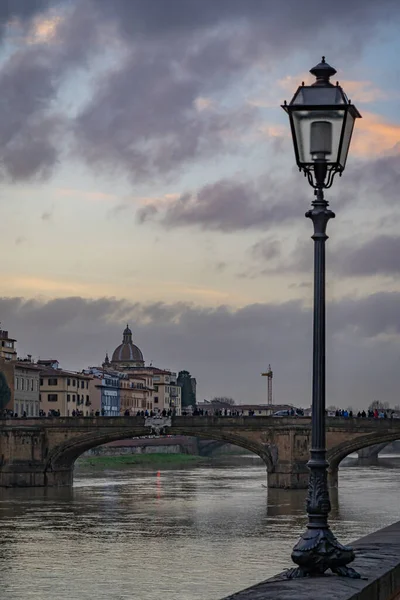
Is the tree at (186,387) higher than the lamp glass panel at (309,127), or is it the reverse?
the tree at (186,387)

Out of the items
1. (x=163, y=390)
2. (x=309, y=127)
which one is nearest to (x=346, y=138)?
(x=309, y=127)

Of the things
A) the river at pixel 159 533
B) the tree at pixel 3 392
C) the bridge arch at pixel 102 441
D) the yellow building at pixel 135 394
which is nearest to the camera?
the river at pixel 159 533

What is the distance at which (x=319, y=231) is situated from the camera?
8648 millimetres

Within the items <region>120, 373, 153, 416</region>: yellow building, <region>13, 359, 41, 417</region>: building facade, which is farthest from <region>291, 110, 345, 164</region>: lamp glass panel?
<region>120, 373, 153, 416</region>: yellow building

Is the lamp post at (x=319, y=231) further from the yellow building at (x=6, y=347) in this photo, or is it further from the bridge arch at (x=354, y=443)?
the yellow building at (x=6, y=347)

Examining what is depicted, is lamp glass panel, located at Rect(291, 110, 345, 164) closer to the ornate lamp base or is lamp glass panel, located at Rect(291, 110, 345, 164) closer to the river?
the ornate lamp base

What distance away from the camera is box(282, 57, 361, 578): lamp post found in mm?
8320

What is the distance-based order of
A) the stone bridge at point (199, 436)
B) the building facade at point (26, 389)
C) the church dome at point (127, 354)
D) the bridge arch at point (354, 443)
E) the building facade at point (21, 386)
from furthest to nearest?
the church dome at point (127, 354) → the building facade at point (26, 389) → the building facade at point (21, 386) → the stone bridge at point (199, 436) → the bridge arch at point (354, 443)

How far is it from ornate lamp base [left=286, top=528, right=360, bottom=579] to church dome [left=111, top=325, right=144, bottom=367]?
16535cm

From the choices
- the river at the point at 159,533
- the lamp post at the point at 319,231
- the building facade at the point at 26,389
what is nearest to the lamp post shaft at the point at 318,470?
the lamp post at the point at 319,231

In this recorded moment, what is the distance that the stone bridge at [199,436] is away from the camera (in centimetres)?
6103

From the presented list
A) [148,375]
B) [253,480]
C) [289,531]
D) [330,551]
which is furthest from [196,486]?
[148,375]

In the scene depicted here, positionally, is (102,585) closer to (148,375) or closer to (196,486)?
(196,486)

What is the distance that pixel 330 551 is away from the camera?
8.29 m
